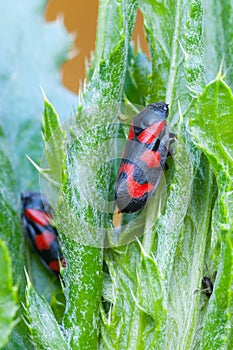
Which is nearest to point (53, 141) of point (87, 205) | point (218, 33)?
point (87, 205)

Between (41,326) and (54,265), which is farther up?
(41,326)

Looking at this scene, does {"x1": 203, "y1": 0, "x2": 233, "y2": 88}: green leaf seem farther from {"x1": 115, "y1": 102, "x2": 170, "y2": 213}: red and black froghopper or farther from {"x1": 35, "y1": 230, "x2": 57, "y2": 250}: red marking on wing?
{"x1": 35, "y1": 230, "x2": 57, "y2": 250}: red marking on wing

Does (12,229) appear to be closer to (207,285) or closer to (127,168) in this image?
(127,168)

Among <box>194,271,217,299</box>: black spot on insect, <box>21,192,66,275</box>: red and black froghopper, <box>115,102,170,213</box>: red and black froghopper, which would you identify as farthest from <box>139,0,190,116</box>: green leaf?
<box>21,192,66,275</box>: red and black froghopper

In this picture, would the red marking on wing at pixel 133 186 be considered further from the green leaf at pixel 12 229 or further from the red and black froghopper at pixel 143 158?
the green leaf at pixel 12 229

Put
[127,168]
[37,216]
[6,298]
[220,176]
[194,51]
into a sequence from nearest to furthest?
[6,298]
[220,176]
[194,51]
[127,168]
[37,216]

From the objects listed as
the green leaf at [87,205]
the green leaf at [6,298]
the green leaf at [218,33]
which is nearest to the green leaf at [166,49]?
the green leaf at [87,205]

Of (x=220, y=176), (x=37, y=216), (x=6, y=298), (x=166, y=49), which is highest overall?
(x=166, y=49)

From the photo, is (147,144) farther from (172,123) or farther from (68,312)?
(68,312)
